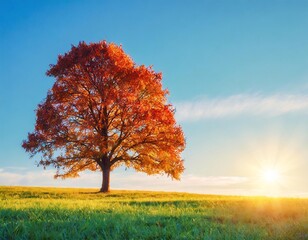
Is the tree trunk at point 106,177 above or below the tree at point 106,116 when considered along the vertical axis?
below

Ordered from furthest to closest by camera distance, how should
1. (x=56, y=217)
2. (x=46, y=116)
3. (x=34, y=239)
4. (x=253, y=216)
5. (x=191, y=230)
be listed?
(x=46, y=116) → (x=253, y=216) → (x=56, y=217) → (x=191, y=230) → (x=34, y=239)

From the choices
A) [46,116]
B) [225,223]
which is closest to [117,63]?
[46,116]

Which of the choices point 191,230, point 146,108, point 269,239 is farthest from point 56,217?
point 146,108

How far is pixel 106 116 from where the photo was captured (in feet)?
106

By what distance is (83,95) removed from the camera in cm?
3212

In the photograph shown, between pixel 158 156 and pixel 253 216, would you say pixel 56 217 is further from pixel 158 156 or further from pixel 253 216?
pixel 158 156

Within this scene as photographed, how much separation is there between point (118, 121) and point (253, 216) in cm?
2115

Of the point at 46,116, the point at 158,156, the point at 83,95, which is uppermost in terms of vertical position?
the point at 83,95

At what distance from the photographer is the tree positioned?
3109 centimetres

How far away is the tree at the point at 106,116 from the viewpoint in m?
31.1

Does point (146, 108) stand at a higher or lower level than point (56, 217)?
higher

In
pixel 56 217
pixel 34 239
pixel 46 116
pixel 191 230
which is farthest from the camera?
pixel 46 116

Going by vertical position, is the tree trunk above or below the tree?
below

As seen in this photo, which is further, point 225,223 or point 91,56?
point 91,56
